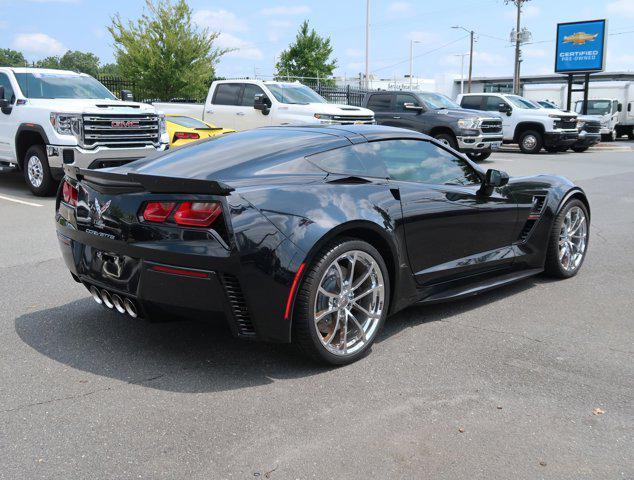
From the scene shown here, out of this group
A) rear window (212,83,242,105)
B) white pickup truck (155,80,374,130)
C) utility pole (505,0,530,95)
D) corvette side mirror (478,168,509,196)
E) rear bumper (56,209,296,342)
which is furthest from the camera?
utility pole (505,0,530,95)

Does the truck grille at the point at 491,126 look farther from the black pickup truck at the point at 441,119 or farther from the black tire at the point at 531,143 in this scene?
the black tire at the point at 531,143

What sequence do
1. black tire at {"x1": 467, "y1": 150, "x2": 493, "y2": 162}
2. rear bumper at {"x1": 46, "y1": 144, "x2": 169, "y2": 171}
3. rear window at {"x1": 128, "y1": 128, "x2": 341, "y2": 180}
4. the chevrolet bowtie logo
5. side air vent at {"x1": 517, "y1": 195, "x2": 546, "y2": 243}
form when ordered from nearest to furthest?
rear window at {"x1": 128, "y1": 128, "x2": 341, "y2": 180} < side air vent at {"x1": 517, "y1": 195, "x2": 546, "y2": 243} < rear bumper at {"x1": 46, "y1": 144, "x2": 169, "y2": 171} < black tire at {"x1": 467, "y1": 150, "x2": 493, "y2": 162} < the chevrolet bowtie logo

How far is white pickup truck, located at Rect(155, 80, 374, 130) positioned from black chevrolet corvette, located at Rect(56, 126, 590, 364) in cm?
1050

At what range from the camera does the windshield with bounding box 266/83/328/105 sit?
16.0m

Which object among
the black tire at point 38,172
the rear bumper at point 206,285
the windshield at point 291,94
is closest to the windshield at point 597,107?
the windshield at point 291,94

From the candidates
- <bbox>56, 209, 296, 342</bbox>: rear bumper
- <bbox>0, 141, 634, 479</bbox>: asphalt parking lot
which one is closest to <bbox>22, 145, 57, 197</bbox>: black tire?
<bbox>0, 141, 634, 479</bbox>: asphalt parking lot

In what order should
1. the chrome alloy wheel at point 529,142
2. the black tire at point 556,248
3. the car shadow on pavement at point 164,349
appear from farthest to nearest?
the chrome alloy wheel at point 529,142, the black tire at point 556,248, the car shadow on pavement at point 164,349

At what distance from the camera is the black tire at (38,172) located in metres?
10.7

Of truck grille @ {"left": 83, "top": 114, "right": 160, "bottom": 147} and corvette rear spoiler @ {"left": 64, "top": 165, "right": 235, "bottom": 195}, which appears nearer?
corvette rear spoiler @ {"left": 64, "top": 165, "right": 235, "bottom": 195}

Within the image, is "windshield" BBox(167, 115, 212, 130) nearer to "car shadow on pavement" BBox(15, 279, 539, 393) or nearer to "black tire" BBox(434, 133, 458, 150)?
"black tire" BBox(434, 133, 458, 150)

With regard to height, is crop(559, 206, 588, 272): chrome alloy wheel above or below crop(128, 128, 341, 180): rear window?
below

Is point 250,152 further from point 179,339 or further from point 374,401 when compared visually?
point 374,401

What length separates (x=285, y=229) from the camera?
3533mm

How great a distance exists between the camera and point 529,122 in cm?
2298
